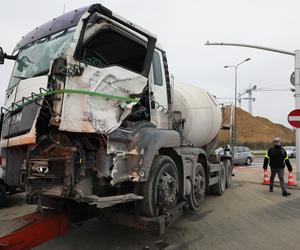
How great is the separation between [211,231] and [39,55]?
13.9ft

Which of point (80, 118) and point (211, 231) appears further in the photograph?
point (211, 231)

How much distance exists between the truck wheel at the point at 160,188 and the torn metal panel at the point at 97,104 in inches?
39.4

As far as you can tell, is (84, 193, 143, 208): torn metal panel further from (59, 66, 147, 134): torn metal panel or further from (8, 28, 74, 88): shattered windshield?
(8, 28, 74, 88): shattered windshield

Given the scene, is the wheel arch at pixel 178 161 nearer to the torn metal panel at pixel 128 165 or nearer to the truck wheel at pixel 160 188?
the truck wheel at pixel 160 188

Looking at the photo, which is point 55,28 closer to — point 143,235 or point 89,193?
point 89,193

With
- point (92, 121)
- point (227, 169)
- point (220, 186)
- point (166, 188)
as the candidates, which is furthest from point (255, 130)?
point (92, 121)

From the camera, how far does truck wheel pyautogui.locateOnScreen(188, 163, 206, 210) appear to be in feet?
22.3

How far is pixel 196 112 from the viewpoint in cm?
818

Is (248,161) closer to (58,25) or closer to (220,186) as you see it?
(220,186)

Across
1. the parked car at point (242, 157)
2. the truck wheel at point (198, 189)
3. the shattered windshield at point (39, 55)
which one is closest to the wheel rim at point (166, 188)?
the truck wheel at point (198, 189)

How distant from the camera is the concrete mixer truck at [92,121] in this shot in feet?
14.4

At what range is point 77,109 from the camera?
4.32 m

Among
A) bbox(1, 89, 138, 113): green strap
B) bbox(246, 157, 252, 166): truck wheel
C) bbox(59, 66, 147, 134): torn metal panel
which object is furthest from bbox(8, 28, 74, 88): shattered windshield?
bbox(246, 157, 252, 166): truck wheel

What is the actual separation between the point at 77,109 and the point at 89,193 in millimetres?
1095
